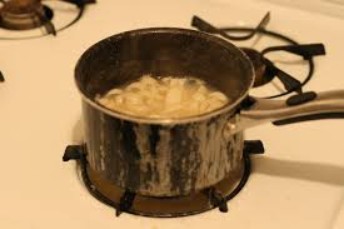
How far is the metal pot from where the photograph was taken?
22.0 inches

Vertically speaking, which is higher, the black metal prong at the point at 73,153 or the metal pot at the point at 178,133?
the metal pot at the point at 178,133

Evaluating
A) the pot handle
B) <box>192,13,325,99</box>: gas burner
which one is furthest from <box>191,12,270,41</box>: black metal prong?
the pot handle

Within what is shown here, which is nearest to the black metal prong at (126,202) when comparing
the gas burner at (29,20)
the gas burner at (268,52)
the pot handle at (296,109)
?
the pot handle at (296,109)

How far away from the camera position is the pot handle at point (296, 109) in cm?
58

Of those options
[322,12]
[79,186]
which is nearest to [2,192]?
[79,186]

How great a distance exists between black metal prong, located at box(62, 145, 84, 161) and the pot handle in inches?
6.9

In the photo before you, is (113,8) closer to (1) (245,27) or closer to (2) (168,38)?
(1) (245,27)

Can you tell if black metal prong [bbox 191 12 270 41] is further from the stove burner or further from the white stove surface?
the stove burner

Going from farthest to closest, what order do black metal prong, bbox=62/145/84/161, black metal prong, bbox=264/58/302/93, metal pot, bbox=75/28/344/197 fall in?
black metal prong, bbox=264/58/302/93, black metal prong, bbox=62/145/84/161, metal pot, bbox=75/28/344/197

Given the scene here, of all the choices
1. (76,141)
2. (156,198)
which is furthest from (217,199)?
(76,141)

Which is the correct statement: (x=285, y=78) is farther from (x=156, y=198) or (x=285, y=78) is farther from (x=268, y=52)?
(x=156, y=198)

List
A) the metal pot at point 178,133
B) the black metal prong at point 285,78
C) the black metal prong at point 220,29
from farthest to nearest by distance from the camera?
the black metal prong at point 220,29, the black metal prong at point 285,78, the metal pot at point 178,133

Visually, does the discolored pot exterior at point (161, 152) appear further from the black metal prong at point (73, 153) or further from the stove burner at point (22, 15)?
the stove burner at point (22, 15)

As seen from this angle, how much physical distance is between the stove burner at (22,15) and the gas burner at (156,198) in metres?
0.30
